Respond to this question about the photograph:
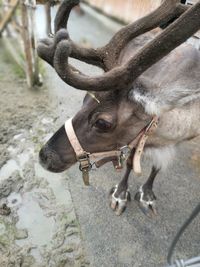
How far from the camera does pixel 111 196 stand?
146 inches

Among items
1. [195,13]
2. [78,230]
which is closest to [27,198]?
[78,230]

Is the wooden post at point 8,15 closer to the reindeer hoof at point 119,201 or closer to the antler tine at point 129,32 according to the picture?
the antler tine at point 129,32

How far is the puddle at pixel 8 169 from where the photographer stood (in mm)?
3884

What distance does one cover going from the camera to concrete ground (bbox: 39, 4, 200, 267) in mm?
3191

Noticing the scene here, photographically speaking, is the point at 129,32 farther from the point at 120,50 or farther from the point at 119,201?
the point at 119,201

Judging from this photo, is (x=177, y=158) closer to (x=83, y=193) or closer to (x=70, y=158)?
(x=83, y=193)

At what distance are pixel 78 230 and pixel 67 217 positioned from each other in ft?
0.68

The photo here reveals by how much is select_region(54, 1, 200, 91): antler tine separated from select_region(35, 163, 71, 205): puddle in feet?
6.07

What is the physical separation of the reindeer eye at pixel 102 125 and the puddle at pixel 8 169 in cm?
Result: 191

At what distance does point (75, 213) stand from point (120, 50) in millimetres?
1899

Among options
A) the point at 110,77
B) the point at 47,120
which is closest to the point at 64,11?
the point at 110,77

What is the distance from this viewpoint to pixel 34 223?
3.39m

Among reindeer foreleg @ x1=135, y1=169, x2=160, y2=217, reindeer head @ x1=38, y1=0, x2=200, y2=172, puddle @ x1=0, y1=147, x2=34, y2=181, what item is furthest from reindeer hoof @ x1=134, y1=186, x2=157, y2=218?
puddle @ x1=0, y1=147, x2=34, y2=181

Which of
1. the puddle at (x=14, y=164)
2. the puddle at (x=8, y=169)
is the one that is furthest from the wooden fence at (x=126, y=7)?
the puddle at (x=8, y=169)
